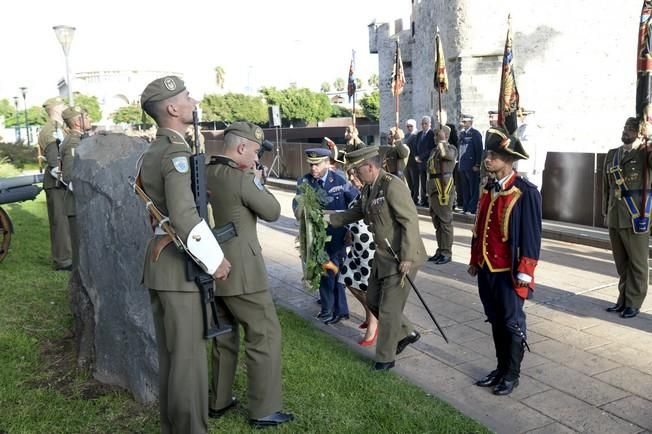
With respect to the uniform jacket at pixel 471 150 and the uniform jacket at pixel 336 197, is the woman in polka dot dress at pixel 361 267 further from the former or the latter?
the uniform jacket at pixel 471 150

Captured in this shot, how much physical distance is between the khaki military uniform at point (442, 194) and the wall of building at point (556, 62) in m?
9.96

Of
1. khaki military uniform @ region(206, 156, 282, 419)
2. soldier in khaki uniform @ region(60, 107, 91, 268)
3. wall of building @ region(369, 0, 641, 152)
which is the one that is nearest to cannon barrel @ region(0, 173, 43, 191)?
soldier in khaki uniform @ region(60, 107, 91, 268)

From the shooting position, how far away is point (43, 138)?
894 centimetres

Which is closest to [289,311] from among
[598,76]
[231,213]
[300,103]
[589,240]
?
[231,213]

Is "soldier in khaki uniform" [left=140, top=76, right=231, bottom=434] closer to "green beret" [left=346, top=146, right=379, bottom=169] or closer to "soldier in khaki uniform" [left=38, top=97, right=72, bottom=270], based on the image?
"green beret" [left=346, top=146, right=379, bottom=169]

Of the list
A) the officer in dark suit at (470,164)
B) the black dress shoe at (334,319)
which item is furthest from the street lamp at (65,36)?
the black dress shoe at (334,319)

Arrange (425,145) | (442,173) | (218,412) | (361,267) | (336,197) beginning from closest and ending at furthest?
1. (218,412)
2. (361,267)
3. (336,197)
4. (442,173)
5. (425,145)

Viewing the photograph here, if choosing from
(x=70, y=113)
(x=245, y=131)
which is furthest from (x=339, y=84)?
(x=245, y=131)

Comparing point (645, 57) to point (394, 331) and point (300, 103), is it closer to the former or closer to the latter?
point (394, 331)

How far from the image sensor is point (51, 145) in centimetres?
875

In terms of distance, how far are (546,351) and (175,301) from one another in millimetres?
3485

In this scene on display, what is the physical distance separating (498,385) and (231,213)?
243 centimetres

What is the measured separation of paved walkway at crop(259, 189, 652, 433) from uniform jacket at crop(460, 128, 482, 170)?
4.53 meters

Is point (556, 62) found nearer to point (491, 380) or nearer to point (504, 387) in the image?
point (491, 380)
